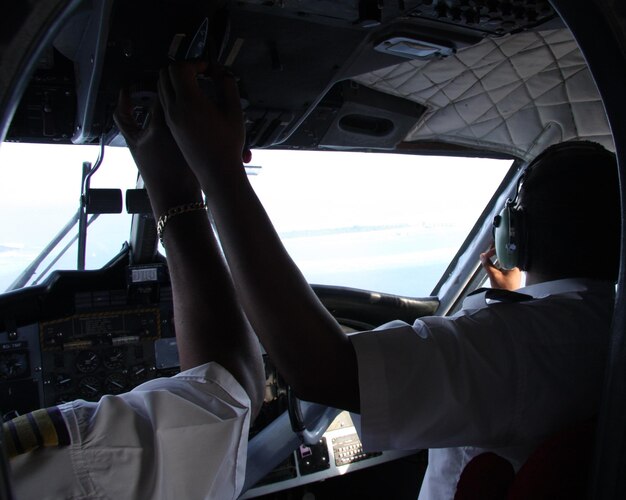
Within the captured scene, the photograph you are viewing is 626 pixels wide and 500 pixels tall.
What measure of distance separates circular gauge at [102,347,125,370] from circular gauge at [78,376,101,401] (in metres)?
0.09

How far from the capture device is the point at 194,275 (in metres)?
0.93

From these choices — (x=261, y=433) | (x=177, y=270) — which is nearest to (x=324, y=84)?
(x=177, y=270)

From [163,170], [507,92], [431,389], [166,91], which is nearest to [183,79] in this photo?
[166,91]

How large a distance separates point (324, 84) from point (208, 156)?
938 millimetres

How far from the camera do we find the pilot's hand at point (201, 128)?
764 mm

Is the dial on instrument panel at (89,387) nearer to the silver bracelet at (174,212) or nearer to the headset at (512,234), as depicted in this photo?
the silver bracelet at (174,212)

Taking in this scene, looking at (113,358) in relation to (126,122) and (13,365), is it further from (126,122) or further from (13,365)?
(126,122)

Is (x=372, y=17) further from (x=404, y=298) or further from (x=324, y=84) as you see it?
(x=404, y=298)

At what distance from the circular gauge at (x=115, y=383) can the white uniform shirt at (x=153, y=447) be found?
84.6 inches

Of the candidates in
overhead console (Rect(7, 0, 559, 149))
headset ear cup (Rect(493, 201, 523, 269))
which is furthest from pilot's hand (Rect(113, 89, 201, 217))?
headset ear cup (Rect(493, 201, 523, 269))

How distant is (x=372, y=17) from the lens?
4.05ft

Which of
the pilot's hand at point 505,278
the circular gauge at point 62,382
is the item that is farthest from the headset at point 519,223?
the circular gauge at point 62,382

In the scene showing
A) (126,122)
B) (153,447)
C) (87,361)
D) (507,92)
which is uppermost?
(507,92)

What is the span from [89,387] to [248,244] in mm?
2281
